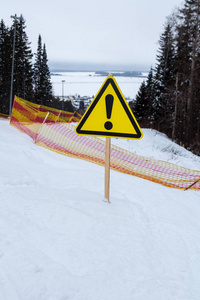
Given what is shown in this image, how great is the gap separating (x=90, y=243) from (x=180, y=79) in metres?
26.5

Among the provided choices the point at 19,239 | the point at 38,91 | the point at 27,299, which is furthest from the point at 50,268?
the point at 38,91

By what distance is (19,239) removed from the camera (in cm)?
232

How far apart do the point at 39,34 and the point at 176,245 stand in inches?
2391

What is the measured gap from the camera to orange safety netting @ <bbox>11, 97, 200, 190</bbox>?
6.61 m

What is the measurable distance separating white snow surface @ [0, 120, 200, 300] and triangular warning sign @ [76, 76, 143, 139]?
107 centimetres

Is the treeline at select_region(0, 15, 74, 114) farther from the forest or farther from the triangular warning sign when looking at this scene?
the triangular warning sign

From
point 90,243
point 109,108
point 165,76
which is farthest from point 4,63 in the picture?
point 90,243

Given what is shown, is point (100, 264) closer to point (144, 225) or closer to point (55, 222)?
point (55, 222)

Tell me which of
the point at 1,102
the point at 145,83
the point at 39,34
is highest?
the point at 39,34

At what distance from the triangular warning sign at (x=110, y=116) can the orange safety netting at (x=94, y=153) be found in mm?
3188

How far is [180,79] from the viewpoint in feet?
84.9

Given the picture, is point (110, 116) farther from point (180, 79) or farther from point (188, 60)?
point (188, 60)

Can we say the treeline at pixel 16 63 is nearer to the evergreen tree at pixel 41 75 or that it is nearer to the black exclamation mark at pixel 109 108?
the evergreen tree at pixel 41 75

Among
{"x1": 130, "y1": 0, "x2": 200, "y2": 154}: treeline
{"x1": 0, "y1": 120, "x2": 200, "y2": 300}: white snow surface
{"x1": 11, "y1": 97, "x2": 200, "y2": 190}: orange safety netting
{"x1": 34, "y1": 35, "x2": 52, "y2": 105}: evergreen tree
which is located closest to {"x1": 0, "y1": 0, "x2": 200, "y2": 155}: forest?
{"x1": 130, "y1": 0, "x2": 200, "y2": 154}: treeline
